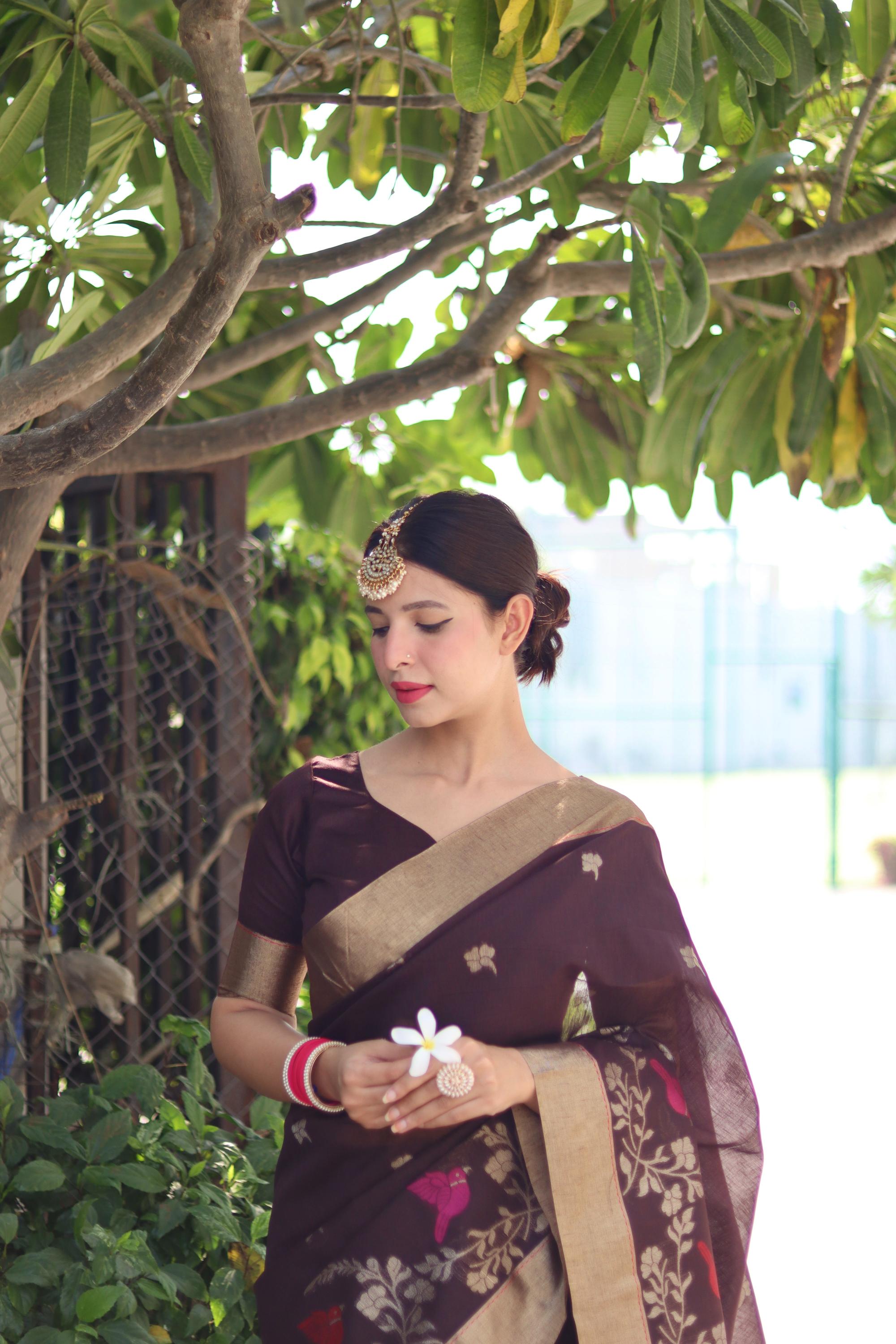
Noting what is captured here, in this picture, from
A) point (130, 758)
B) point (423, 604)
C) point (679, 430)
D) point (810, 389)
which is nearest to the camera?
point (423, 604)

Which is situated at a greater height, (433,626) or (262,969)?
(433,626)

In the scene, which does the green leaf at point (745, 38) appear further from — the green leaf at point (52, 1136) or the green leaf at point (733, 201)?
the green leaf at point (52, 1136)

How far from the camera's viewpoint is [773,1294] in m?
3.04

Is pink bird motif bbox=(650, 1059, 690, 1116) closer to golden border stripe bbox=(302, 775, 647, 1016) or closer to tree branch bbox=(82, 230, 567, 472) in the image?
golden border stripe bbox=(302, 775, 647, 1016)

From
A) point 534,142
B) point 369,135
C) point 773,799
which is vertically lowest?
point 773,799

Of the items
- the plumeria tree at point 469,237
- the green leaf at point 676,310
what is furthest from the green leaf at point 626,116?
the green leaf at point 676,310

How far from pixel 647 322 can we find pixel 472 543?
0.52 m

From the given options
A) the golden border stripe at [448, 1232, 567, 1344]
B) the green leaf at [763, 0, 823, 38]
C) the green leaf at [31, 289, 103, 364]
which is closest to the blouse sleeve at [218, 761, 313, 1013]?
the golden border stripe at [448, 1232, 567, 1344]

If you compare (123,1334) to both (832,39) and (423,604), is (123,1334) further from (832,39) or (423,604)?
(832,39)

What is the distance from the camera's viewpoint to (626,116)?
141cm

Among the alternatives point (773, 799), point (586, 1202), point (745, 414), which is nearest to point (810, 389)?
point (745, 414)

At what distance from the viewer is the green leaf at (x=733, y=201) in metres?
1.92

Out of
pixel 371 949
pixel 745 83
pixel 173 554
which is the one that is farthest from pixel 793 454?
pixel 371 949

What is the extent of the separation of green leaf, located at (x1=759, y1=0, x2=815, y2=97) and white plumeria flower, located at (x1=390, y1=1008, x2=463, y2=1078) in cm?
124
